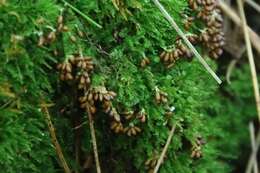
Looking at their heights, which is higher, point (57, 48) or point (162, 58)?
point (57, 48)

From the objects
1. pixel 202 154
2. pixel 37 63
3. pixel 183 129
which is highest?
pixel 37 63

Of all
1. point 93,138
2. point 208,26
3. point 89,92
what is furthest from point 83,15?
point 208,26

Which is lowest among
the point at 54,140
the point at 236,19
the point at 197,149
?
the point at 236,19

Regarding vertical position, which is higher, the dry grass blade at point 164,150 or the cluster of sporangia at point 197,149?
the dry grass blade at point 164,150

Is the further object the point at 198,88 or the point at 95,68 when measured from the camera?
the point at 198,88

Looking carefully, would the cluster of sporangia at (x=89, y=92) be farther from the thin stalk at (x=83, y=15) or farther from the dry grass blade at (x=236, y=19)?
the dry grass blade at (x=236, y=19)

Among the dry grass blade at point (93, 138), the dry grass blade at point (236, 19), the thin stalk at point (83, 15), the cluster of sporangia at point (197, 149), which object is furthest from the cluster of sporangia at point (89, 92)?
the dry grass blade at point (236, 19)

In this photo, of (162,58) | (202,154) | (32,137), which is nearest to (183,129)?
(202,154)

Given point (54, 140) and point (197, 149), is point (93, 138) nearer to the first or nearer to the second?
point (54, 140)

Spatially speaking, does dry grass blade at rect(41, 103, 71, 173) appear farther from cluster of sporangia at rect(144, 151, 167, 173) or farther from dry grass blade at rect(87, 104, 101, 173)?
cluster of sporangia at rect(144, 151, 167, 173)

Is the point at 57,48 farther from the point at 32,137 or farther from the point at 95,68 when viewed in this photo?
the point at 32,137

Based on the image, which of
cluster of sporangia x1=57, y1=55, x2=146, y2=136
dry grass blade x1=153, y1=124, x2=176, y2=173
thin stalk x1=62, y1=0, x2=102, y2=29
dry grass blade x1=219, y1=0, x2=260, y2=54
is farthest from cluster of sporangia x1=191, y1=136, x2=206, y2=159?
dry grass blade x1=219, y1=0, x2=260, y2=54
